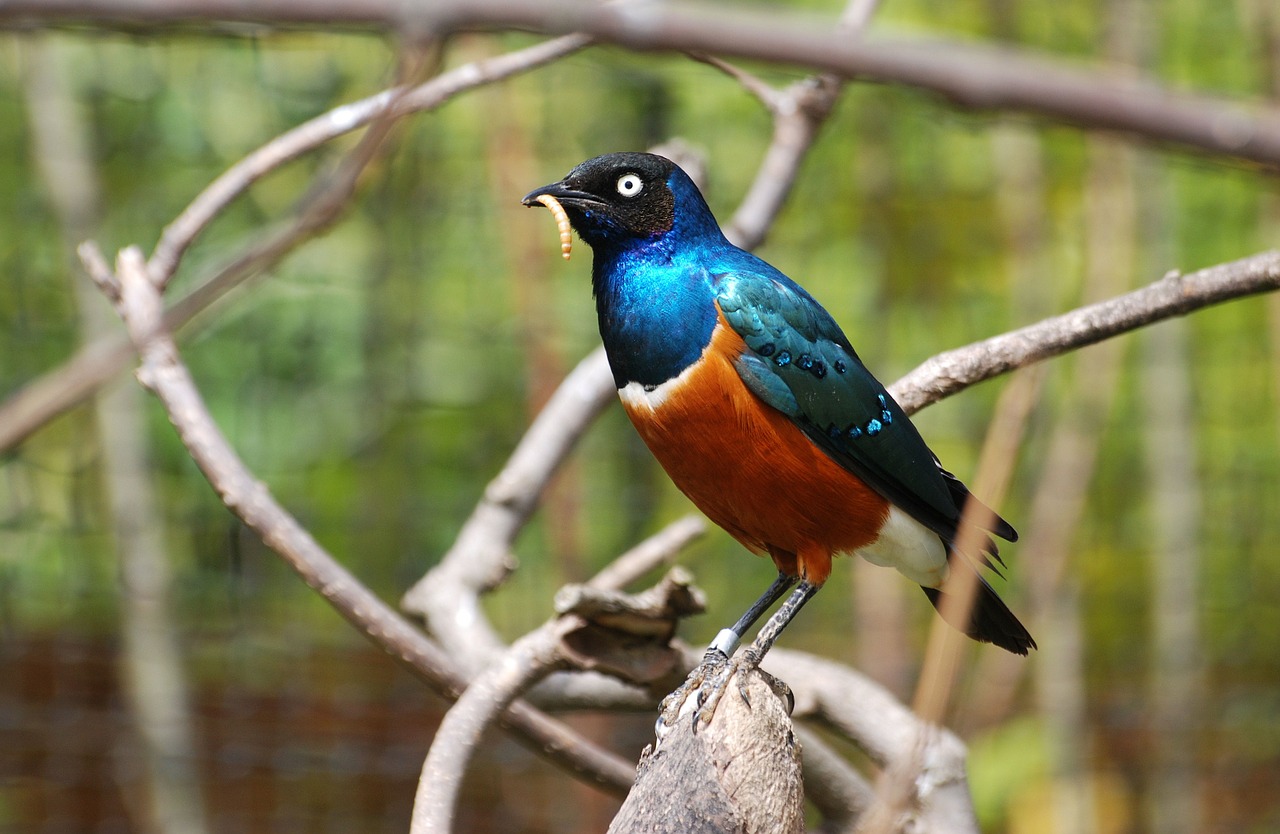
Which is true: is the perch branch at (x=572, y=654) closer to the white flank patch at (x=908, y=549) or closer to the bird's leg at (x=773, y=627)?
the bird's leg at (x=773, y=627)

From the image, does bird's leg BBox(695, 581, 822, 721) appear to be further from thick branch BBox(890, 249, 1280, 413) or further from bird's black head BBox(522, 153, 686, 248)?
bird's black head BBox(522, 153, 686, 248)

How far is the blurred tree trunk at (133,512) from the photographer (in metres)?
4.00

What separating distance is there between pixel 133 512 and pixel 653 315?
99.2 inches

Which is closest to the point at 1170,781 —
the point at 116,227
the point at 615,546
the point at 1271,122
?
the point at 615,546

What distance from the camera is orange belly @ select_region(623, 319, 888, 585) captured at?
1998 mm

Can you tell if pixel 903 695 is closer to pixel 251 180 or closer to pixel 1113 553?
pixel 1113 553

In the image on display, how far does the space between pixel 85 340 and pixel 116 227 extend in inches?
20.2

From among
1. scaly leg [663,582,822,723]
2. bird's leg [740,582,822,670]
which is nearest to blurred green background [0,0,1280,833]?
bird's leg [740,582,822,670]

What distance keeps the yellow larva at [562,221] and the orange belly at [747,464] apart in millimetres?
245

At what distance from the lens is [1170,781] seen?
173 inches

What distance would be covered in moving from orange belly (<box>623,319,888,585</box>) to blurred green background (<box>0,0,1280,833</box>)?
229cm

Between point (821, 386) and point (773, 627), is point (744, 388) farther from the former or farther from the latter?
point (773, 627)

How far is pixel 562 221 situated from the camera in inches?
79.8

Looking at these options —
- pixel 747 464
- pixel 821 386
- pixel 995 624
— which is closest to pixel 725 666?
pixel 747 464
